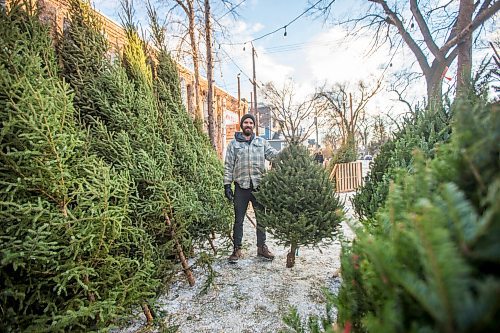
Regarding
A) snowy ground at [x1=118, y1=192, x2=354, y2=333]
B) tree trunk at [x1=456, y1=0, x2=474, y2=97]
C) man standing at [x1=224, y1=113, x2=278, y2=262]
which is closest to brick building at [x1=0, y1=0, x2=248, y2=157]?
man standing at [x1=224, y1=113, x2=278, y2=262]

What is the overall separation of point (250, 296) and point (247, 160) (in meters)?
1.75

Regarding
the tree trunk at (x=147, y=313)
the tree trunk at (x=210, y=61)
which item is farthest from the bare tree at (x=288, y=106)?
the tree trunk at (x=147, y=313)

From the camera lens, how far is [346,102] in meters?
20.2

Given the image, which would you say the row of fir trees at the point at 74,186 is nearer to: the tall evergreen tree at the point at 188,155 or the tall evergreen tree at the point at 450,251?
the tall evergreen tree at the point at 188,155

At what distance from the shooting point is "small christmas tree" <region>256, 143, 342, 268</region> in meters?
3.13

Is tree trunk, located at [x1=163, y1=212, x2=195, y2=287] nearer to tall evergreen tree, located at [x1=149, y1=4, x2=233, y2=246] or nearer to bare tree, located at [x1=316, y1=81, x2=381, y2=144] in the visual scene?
tall evergreen tree, located at [x1=149, y1=4, x2=233, y2=246]

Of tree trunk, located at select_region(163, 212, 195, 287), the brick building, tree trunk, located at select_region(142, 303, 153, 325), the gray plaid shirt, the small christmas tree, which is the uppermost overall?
the brick building

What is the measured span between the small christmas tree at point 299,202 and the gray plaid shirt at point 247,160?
19.9 inches

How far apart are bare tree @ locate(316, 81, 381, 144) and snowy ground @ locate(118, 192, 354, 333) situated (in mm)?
15084

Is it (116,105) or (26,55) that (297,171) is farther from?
(26,55)

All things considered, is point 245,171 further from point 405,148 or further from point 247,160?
point 405,148

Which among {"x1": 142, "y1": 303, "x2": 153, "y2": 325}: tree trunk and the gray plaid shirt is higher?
the gray plaid shirt

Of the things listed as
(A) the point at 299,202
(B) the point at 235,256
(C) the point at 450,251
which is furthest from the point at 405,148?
(B) the point at 235,256

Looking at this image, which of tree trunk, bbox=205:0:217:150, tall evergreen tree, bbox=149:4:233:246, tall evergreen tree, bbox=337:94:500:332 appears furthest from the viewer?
tree trunk, bbox=205:0:217:150
